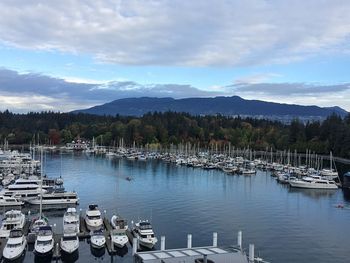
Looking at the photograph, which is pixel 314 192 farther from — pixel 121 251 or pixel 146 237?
pixel 121 251

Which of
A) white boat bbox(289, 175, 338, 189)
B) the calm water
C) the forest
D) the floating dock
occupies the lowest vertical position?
the calm water

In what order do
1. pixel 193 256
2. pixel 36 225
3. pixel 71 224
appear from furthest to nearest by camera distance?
pixel 71 224, pixel 36 225, pixel 193 256

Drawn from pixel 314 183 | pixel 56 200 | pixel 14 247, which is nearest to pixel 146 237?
pixel 14 247

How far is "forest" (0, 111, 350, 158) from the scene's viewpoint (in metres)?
86.5

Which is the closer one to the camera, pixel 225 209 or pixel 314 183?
pixel 225 209

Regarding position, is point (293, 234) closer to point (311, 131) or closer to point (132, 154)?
point (132, 154)

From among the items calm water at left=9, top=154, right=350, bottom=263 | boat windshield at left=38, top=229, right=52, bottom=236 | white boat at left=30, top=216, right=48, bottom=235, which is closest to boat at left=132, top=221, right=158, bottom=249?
Answer: calm water at left=9, top=154, right=350, bottom=263

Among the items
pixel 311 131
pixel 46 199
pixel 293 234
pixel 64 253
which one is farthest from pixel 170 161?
pixel 64 253

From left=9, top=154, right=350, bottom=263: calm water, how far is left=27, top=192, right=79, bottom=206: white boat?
950mm

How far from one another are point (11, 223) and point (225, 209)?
1651 centimetres

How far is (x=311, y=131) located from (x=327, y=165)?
68.2 feet

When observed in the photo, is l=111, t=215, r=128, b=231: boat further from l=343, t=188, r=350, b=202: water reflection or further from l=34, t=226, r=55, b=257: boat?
l=343, t=188, r=350, b=202: water reflection

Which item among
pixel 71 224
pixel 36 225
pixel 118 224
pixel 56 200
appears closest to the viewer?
pixel 36 225

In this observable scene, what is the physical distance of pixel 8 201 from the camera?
3641 cm
